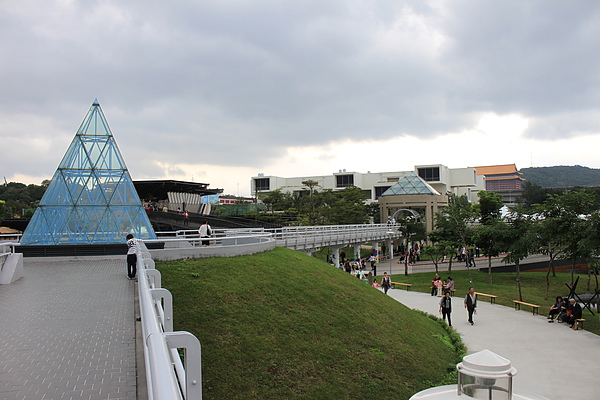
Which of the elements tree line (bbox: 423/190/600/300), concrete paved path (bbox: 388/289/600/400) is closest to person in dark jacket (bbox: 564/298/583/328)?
concrete paved path (bbox: 388/289/600/400)

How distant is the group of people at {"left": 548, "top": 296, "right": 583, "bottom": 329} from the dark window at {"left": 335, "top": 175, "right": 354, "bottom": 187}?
76899 millimetres

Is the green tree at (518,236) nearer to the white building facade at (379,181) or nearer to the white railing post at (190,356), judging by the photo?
the white railing post at (190,356)

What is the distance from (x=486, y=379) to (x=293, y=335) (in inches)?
257

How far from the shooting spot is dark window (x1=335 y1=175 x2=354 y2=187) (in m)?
96.9

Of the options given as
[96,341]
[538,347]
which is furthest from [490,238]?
[96,341]

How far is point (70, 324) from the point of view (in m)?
7.61

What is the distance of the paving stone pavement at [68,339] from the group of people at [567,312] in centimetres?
1727

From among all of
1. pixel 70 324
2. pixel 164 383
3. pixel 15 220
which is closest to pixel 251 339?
pixel 70 324

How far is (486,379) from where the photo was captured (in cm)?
500

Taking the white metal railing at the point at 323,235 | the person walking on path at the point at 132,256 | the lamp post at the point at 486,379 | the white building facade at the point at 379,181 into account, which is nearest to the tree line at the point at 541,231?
the white metal railing at the point at 323,235

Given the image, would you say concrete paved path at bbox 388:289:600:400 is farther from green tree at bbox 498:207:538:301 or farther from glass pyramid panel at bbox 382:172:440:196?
glass pyramid panel at bbox 382:172:440:196

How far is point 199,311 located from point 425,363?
21.0ft

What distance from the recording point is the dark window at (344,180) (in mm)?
96938

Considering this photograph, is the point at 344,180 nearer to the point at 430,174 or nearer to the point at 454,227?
the point at 430,174
